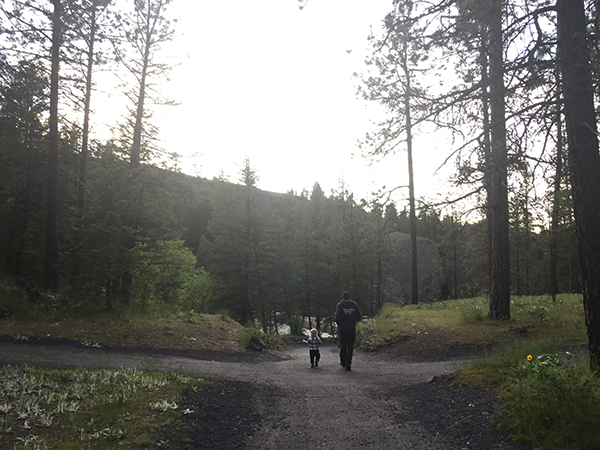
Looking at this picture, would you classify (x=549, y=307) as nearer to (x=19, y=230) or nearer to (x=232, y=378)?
(x=232, y=378)

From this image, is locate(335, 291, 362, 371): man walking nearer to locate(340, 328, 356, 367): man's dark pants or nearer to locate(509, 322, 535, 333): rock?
locate(340, 328, 356, 367): man's dark pants

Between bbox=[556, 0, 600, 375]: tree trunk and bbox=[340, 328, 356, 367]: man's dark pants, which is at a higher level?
bbox=[556, 0, 600, 375]: tree trunk

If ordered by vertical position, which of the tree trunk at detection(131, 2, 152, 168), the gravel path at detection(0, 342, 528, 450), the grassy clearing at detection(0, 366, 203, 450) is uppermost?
the tree trunk at detection(131, 2, 152, 168)

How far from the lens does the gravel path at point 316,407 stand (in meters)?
4.29

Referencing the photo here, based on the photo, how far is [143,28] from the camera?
52.4ft

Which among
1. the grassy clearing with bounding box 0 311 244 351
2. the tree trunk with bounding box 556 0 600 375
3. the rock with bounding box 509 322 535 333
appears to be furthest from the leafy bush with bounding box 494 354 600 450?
the grassy clearing with bounding box 0 311 244 351

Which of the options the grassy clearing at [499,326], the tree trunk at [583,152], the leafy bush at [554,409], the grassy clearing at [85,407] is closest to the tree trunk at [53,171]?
the grassy clearing at [85,407]

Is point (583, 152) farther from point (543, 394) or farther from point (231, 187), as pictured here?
point (231, 187)

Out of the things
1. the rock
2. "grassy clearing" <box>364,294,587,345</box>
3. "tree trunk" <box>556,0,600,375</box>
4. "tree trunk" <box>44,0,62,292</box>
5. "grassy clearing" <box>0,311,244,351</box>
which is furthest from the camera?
"tree trunk" <box>44,0,62,292</box>

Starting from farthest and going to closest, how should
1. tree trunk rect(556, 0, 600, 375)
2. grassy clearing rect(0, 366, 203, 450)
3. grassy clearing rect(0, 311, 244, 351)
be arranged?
grassy clearing rect(0, 311, 244, 351), tree trunk rect(556, 0, 600, 375), grassy clearing rect(0, 366, 203, 450)

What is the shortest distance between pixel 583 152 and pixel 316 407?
5.19 metres

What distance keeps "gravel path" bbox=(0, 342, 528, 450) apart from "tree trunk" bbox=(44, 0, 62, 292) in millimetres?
5977

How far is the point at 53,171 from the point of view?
45.6ft

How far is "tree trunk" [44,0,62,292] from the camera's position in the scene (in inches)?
523
